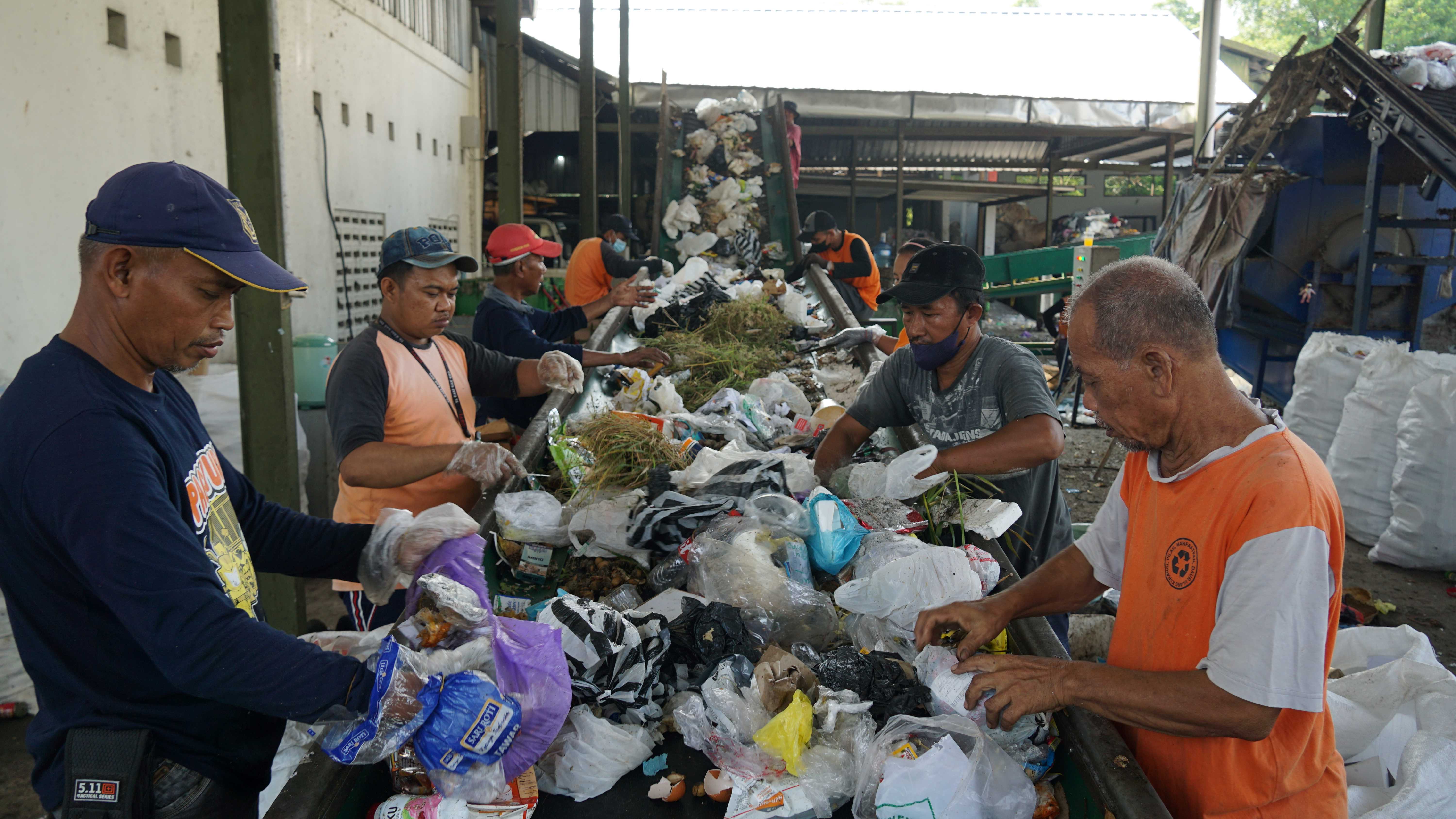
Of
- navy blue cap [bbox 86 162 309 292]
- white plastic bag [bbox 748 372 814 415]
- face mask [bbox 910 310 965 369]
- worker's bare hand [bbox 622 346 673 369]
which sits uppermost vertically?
navy blue cap [bbox 86 162 309 292]

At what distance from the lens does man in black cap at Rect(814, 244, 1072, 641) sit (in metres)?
2.60

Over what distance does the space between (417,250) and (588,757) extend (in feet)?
5.50

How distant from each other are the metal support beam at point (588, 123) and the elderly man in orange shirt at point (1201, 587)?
809 cm

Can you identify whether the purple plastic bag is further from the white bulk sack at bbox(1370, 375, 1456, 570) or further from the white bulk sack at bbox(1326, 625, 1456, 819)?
the white bulk sack at bbox(1370, 375, 1456, 570)

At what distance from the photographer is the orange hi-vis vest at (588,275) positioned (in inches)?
263

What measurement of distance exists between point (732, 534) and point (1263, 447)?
1.32 meters

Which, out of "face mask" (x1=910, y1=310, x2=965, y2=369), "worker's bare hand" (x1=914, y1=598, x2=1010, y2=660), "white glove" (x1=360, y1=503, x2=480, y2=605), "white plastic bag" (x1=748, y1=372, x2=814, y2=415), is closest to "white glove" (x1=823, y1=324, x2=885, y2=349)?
"white plastic bag" (x1=748, y1=372, x2=814, y2=415)

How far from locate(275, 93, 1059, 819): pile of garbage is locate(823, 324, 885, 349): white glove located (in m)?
1.92

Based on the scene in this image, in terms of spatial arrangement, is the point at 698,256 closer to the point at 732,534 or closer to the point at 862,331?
the point at 862,331

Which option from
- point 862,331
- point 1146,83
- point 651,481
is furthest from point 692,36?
point 651,481

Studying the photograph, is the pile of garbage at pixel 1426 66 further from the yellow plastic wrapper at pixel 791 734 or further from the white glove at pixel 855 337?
the yellow plastic wrapper at pixel 791 734

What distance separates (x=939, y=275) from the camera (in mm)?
2816

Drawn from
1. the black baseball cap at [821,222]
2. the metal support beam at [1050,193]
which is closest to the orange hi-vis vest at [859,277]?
the black baseball cap at [821,222]

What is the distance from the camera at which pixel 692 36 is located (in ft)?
49.5
